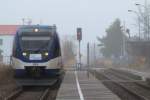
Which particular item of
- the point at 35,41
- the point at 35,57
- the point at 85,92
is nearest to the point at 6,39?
the point at 35,41

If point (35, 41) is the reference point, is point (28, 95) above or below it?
below

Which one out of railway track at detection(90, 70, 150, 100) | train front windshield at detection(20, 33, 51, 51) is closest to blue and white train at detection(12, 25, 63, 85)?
train front windshield at detection(20, 33, 51, 51)

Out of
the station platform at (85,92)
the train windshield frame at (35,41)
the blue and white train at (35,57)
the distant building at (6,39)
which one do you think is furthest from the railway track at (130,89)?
the distant building at (6,39)

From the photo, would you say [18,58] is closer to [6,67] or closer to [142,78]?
[6,67]

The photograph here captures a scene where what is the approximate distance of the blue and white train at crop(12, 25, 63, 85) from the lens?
96.8 ft

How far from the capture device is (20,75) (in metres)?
29.5

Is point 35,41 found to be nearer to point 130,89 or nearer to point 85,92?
point 85,92

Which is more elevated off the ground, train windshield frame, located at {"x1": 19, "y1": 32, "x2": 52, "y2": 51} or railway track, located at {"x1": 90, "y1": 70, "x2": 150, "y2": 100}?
train windshield frame, located at {"x1": 19, "y1": 32, "x2": 52, "y2": 51}

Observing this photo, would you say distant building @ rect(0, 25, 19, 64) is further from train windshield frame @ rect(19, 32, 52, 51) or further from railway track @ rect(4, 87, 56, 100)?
railway track @ rect(4, 87, 56, 100)

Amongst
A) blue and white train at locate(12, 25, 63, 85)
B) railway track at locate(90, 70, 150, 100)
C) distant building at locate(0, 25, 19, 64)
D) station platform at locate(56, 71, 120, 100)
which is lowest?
railway track at locate(90, 70, 150, 100)

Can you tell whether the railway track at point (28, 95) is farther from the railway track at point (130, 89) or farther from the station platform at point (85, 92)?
the railway track at point (130, 89)

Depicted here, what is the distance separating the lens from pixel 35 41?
99.4 ft

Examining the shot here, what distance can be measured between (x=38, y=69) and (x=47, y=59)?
76 cm

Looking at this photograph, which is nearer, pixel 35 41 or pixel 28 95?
pixel 28 95
